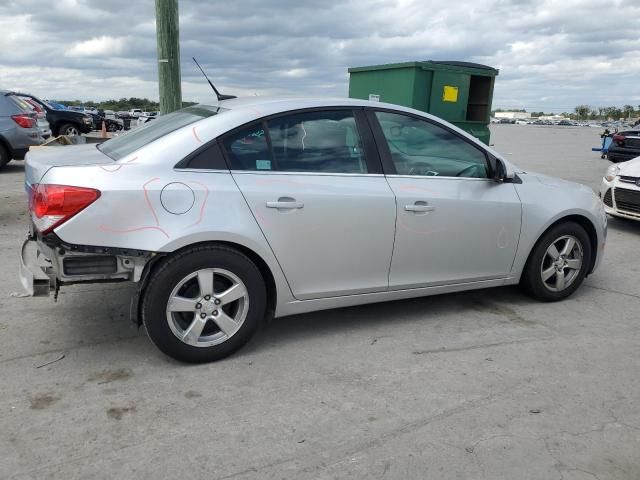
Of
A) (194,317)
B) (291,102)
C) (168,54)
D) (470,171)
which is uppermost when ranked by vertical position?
(168,54)

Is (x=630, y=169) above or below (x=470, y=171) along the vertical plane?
below

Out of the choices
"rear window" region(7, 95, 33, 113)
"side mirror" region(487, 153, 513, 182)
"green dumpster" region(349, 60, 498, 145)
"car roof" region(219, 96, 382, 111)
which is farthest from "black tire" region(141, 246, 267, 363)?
"rear window" region(7, 95, 33, 113)

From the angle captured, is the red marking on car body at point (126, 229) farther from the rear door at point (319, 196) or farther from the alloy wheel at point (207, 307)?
the rear door at point (319, 196)

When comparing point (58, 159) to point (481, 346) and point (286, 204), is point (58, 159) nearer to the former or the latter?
point (286, 204)

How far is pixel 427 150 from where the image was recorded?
4.21 metres

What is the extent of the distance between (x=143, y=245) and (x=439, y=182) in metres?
2.09

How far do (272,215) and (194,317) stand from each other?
0.77m

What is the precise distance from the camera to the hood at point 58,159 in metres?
3.36

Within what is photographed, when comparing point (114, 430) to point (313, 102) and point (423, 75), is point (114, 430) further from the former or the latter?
point (423, 75)

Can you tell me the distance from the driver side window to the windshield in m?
1.24

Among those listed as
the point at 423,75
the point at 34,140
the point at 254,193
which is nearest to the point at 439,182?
the point at 254,193

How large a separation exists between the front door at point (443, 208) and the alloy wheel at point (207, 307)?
1.14 metres

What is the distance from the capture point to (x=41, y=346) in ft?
12.0

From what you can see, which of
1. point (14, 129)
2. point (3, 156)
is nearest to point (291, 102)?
point (14, 129)
